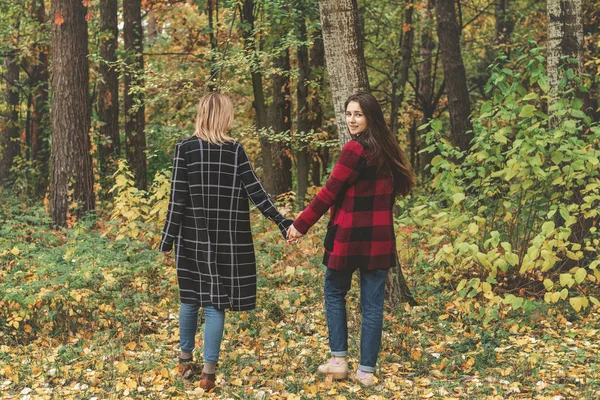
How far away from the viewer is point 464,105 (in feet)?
42.6

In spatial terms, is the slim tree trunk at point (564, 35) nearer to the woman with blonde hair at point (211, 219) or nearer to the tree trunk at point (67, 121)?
the woman with blonde hair at point (211, 219)

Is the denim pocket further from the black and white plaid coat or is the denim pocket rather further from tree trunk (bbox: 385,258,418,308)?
tree trunk (bbox: 385,258,418,308)

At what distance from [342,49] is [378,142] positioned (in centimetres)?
193

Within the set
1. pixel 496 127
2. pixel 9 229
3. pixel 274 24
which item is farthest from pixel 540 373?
pixel 274 24

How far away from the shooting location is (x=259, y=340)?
635 centimetres

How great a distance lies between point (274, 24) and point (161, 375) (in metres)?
8.07

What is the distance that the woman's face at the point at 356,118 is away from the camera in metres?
4.91

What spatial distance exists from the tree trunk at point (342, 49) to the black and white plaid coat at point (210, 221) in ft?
5.93

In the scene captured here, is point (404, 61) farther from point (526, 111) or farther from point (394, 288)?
point (394, 288)

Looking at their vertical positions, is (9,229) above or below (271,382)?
above

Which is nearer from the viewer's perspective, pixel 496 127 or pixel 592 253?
pixel 496 127

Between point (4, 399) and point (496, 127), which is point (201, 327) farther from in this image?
point (496, 127)

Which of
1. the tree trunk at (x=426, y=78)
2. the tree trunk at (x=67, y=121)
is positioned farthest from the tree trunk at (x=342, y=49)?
the tree trunk at (x=426, y=78)

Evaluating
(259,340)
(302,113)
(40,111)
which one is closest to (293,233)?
(259,340)
